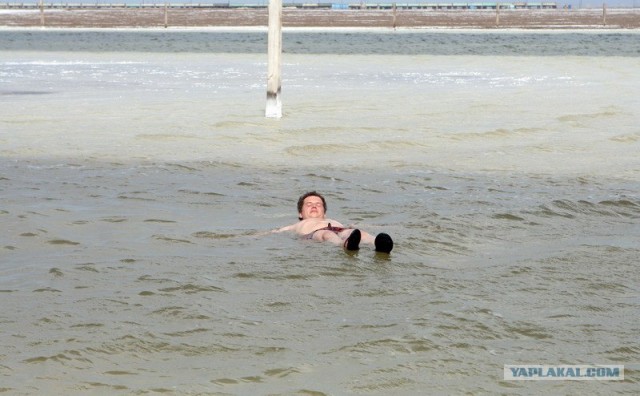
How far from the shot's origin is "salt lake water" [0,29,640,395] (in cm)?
509

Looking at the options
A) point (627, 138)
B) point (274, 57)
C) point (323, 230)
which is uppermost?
point (274, 57)

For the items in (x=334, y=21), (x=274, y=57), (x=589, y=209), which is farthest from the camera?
(x=334, y=21)

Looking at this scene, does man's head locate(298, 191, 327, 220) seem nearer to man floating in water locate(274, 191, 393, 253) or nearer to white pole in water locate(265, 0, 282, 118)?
man floating in water locate(274, 191, 393, 253)

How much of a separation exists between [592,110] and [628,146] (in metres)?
3.61

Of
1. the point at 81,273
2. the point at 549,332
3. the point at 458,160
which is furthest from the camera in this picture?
the point at 458,160

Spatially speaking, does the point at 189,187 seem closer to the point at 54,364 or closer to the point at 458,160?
the point at 458,160

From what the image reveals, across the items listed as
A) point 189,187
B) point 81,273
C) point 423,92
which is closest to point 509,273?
point 81,273

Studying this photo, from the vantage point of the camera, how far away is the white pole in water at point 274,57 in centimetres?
1413

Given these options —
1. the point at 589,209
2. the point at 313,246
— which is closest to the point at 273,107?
the point at 589,209

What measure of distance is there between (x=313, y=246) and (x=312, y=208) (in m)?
0.55

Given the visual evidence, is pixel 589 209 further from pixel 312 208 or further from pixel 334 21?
pixel 334 21

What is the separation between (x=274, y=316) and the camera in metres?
5.79

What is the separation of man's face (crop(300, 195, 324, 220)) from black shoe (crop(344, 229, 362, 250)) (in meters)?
0.79

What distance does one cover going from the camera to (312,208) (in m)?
7.97
